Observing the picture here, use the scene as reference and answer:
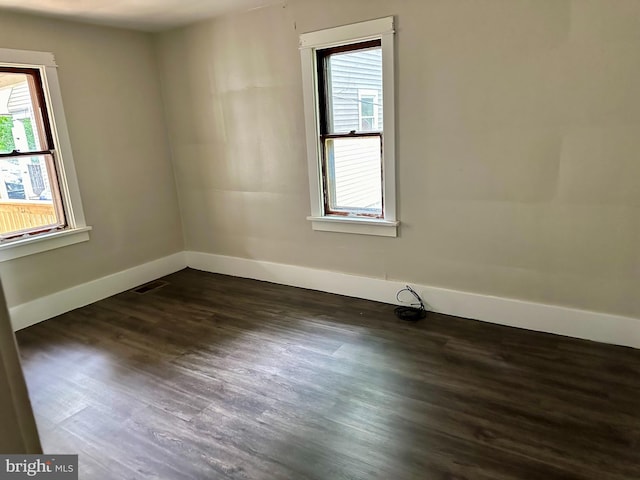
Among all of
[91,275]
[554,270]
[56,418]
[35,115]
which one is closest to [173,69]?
[35,115]

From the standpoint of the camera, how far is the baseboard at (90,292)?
11.6ft

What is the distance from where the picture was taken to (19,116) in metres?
3.47

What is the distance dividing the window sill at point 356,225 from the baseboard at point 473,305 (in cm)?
42

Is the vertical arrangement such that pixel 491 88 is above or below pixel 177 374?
above

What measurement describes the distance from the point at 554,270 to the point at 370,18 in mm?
2255

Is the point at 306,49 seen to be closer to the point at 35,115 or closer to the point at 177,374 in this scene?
the point at 35,115

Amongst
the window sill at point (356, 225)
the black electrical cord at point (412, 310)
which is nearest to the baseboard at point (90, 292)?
the window sill at point (356, 225)

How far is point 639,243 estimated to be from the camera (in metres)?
2.65

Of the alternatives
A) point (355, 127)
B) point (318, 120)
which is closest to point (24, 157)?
point (318, 120)

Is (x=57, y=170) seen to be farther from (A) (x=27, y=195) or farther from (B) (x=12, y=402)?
(B) (x=12, y=402)

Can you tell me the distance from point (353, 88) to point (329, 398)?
7.78ft

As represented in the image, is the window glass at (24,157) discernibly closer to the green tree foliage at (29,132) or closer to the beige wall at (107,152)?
the green tree foliage at (29,132)

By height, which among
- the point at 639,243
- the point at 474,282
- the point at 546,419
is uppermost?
the point at 639,243

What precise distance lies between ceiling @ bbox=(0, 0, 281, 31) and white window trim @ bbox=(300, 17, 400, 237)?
572 millimetres
